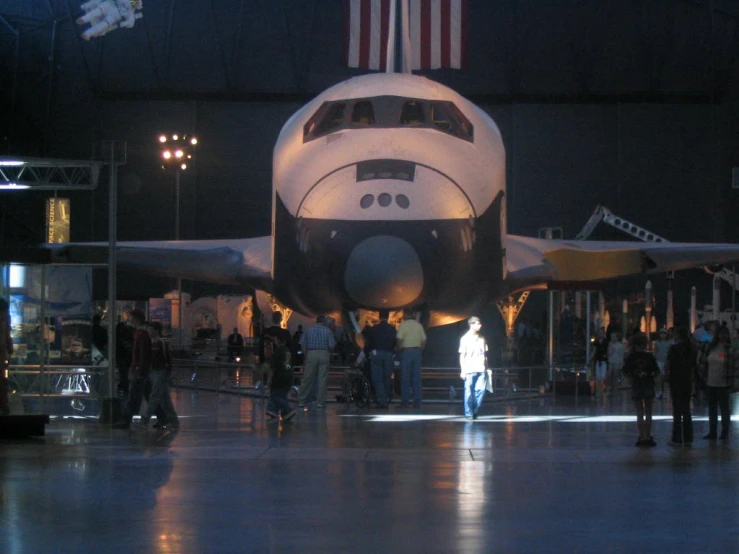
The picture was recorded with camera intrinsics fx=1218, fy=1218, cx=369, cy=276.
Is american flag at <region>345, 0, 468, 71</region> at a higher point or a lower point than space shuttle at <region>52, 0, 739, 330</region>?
higher

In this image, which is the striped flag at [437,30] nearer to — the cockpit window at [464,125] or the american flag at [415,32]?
the american flag at [415,32]

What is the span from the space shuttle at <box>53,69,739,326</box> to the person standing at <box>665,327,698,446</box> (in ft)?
9.81

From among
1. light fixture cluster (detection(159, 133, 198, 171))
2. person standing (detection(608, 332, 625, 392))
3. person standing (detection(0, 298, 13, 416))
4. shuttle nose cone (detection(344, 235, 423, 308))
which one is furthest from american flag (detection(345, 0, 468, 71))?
person standing (detection(0, 298, 13, 416))

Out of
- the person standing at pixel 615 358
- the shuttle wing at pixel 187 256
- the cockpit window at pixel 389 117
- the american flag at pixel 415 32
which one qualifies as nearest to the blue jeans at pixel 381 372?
the cockpit window at pixel 389 117

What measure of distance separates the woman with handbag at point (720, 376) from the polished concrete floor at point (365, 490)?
39cm

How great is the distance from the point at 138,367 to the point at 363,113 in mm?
4288

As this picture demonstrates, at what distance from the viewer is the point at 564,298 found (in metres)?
18.7

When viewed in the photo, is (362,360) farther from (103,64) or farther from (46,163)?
(103,64)

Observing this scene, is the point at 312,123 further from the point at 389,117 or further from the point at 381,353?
the point at 381,353

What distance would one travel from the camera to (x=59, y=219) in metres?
33.1

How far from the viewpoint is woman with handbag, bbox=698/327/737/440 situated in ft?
35.9

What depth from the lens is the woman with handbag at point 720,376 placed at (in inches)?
431

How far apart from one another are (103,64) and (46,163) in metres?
23.7

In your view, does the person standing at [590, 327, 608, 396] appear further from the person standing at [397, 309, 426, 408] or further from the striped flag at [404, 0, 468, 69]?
the striped flag at [404, 0, 468, 69]
